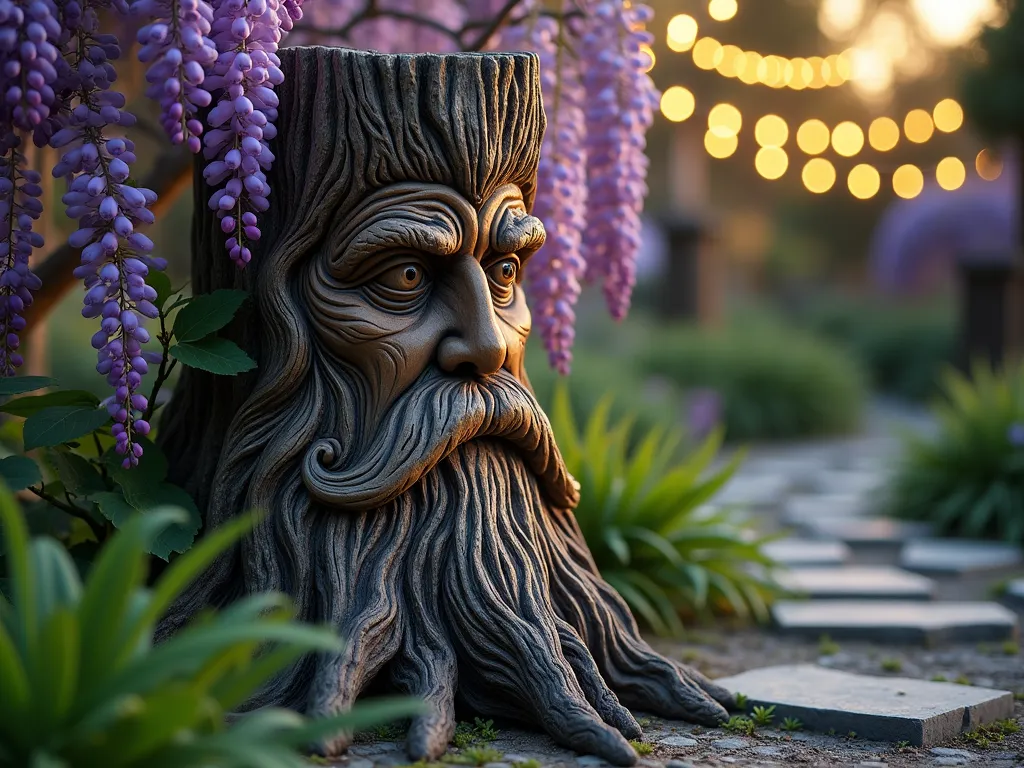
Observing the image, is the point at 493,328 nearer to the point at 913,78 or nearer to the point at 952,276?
the point at 952,276

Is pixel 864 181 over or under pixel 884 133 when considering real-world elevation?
under

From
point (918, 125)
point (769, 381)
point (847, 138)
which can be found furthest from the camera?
point (847, 138)

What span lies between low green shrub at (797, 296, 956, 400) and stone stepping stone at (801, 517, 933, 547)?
717cm

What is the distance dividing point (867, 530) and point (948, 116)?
17098 mm

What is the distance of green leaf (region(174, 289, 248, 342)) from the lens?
8.45 ft

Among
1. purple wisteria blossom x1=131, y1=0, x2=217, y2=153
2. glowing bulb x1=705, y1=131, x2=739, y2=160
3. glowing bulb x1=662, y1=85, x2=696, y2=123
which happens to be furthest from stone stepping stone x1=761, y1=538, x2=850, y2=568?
glowing bulb x1=705, y1=131, x2=739, y2=160

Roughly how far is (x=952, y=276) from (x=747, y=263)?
8457 mm

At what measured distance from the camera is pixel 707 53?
1797 cm

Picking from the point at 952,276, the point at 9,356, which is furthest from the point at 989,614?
the point at 952,276

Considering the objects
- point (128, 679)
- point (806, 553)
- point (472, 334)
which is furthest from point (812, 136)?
point (128, 679)

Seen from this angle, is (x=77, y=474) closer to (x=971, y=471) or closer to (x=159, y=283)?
(x=159, y=283)

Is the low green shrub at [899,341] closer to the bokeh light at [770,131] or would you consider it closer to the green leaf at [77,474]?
the bokeh light at [770,131]

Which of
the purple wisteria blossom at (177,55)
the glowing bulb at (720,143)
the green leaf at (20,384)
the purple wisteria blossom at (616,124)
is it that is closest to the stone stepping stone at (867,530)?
the purple wisteria blossom at (616,124)

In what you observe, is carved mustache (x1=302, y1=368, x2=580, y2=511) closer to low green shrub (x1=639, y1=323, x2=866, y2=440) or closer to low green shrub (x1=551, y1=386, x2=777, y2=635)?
low green shrub (x1=551, y1=386, x2=777, y2=635)
